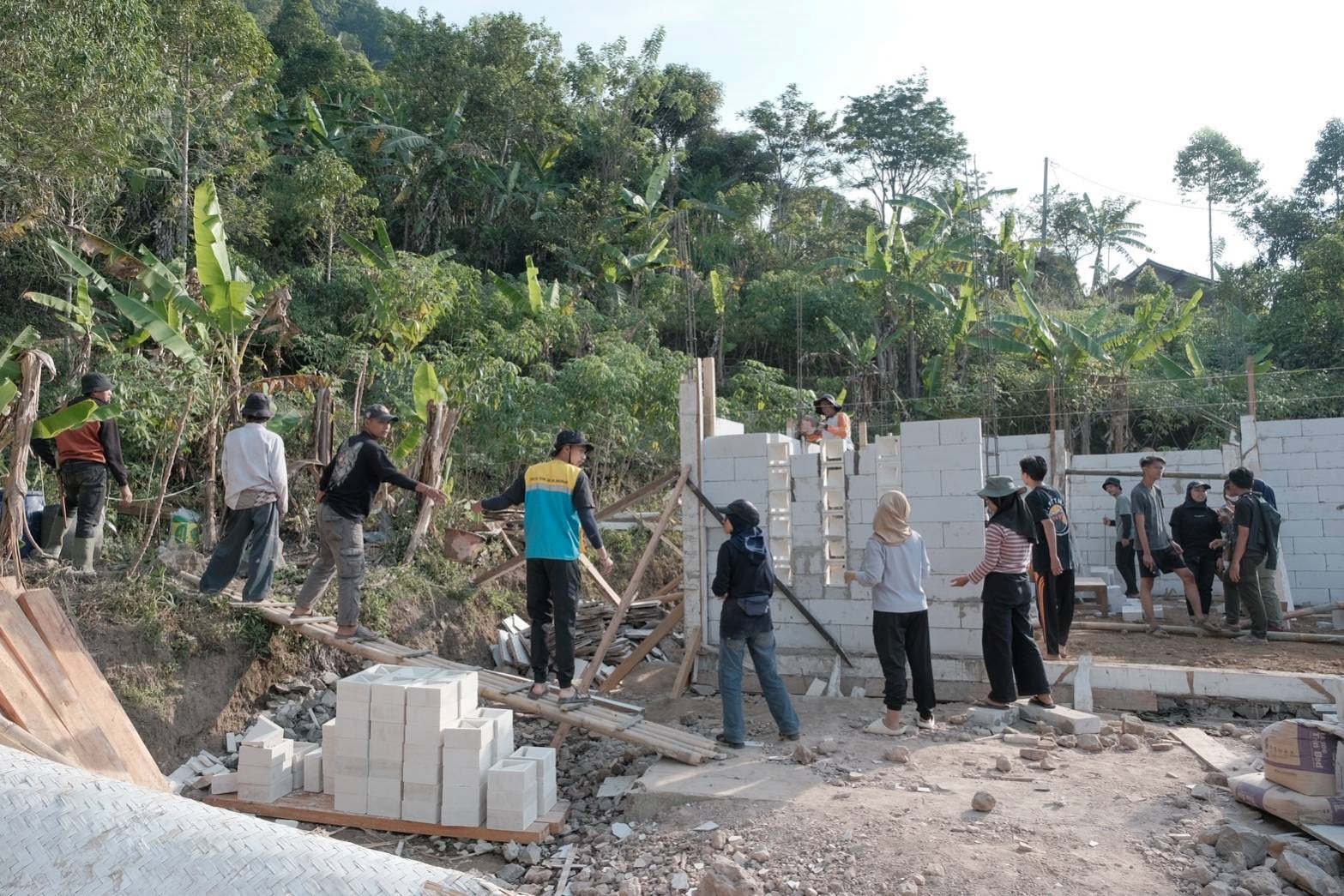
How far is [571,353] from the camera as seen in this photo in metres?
17.5

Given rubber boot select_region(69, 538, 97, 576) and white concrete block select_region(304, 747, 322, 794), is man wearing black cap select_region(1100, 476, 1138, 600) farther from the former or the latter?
rubber boot select_region(69, 538, 97, 576)

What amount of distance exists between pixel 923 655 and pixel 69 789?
193 inches

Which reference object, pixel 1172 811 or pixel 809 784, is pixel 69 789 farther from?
pixel 1172 811

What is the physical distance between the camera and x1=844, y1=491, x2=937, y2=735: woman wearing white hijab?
20.6 feet

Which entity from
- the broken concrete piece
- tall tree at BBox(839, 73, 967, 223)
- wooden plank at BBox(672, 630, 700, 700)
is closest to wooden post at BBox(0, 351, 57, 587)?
wooden plank at BBox(672, 630, 700, 700)

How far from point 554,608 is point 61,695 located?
2832 millimetres

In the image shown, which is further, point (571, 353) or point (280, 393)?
point (571, 353)

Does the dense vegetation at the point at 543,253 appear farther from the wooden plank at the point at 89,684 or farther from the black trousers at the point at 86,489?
the wooden plank at the point at 89,684

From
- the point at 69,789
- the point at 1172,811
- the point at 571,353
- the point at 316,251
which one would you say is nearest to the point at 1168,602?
the point at 1172,811

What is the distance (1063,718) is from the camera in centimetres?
620

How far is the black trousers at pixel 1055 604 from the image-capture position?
7.52m

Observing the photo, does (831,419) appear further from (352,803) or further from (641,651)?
(352,803)

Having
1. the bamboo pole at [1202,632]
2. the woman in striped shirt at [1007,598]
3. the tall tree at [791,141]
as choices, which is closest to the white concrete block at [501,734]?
the woman in striped shirt at [1007,598]

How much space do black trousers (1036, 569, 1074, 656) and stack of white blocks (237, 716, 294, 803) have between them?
5.59 metres
